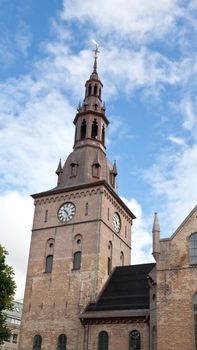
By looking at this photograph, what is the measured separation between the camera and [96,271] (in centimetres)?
3950

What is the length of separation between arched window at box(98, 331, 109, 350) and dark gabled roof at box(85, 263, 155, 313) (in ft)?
6.17

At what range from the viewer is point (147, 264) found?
4222cm

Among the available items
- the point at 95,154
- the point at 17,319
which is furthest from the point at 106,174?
the point at 17,319

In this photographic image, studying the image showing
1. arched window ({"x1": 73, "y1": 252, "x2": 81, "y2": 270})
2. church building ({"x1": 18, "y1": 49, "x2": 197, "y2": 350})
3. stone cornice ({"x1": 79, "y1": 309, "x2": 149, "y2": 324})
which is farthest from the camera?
arched window ({"x1": 73, "y1": 252, "x2": 81, "y2": 270})

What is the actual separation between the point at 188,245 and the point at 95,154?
59.8 feet

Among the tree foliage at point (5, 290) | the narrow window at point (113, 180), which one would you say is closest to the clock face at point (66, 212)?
the narrow window at point (113, 180)

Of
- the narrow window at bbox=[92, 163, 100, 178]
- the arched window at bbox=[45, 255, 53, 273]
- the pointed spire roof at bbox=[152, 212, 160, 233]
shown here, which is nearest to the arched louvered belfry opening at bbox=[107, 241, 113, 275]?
the arched window at bbox=[45, 255, 53, 273]

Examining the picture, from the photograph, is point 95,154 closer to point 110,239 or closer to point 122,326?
point 110,239

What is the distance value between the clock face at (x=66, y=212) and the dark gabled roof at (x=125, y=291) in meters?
6.45

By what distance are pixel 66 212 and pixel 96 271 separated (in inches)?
272

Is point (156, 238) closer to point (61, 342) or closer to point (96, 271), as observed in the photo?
point (96, 271)

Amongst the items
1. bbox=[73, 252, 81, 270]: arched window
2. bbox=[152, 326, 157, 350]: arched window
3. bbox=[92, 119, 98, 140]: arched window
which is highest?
bbox=[92, 119, 98, 140]: arched window

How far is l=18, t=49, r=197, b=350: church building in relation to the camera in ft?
98.6

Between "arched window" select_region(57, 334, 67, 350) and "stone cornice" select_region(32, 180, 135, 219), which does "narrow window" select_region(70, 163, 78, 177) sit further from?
"arched window" select_region(57, 334, 67, 350)
